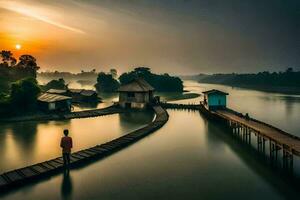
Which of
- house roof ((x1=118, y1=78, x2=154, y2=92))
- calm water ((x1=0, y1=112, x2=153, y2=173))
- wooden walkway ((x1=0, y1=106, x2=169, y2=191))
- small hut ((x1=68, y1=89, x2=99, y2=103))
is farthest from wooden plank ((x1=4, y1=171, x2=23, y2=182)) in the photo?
small hut ((x1=68, y1=89, x2=99, y2=103))

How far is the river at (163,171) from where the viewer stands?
16375 millimetres

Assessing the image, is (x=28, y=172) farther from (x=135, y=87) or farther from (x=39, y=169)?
(x=135, y=87)

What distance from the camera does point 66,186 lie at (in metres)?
17.5

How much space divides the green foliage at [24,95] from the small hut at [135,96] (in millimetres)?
16425

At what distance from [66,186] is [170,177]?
690cm

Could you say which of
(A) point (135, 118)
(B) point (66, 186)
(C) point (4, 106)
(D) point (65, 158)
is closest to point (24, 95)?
(C) point (4, 106)

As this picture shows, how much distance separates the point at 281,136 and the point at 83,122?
2827cm

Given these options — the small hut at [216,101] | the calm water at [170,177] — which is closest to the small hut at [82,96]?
the small hut at [216,101]

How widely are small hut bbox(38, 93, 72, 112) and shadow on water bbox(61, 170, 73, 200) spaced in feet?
101

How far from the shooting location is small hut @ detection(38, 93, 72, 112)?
4806 centimetres

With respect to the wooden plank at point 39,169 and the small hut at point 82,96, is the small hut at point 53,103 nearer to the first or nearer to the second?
the small hut at point 82,96

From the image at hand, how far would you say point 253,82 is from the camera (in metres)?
188

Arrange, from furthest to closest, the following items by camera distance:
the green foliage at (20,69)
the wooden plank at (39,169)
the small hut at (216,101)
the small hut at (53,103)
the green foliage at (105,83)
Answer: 1. the green foliage at (105,83)
2. the green foliage at (20,69)
3. the small hut at (53,103)
4. the small hut at (216,101)
5. the wooden plank at (39,169)

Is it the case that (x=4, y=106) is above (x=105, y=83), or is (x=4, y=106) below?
below
